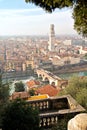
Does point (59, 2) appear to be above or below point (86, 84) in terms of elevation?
above

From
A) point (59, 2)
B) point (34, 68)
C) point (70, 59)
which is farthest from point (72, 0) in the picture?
point (70, 59)

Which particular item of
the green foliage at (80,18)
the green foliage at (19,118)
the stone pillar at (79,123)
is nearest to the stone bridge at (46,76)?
the green foliage at (19,118)

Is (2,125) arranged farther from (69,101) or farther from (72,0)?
(72,0)

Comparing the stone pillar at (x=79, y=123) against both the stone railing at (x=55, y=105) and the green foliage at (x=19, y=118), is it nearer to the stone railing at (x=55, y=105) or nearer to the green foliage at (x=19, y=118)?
the green foliage at (x=19, y=118)

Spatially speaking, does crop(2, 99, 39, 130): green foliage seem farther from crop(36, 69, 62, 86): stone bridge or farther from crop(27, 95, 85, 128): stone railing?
crop(36, 69, 62, 86): stone bridge

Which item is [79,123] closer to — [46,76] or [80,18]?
[80,18]

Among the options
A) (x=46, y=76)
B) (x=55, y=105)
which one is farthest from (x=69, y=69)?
(x=55, y=105)
